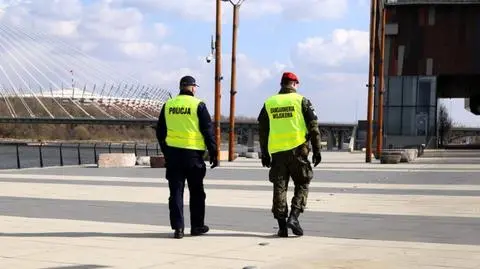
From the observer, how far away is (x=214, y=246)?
824 cm

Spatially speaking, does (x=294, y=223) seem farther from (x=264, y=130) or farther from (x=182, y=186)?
(x=182, y=186)

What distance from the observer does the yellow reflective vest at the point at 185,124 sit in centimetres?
908

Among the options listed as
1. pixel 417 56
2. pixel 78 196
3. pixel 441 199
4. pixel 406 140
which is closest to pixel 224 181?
pixel 78 196

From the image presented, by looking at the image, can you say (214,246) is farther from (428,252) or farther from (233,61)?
(233,61)

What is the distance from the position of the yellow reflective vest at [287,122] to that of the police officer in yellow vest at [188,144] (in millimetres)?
768

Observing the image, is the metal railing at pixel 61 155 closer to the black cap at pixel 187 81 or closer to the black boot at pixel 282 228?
the black cap at pixel 187 81

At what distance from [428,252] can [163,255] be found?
2.71m

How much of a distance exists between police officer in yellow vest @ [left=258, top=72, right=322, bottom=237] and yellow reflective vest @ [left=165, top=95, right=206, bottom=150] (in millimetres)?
890

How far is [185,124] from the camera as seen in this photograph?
9.09 metres

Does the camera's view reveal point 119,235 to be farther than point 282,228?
Yes

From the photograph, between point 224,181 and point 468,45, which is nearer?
point 224,181

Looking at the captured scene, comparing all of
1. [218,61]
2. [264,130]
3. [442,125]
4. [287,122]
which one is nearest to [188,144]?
[264,130]

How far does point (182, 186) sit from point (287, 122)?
147 centimetres

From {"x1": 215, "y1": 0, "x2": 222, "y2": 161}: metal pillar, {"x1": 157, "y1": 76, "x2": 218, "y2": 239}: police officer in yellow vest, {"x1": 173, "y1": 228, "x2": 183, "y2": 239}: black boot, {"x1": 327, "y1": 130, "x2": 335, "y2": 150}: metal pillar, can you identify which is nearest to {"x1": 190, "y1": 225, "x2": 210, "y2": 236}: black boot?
{"x1": 157, "y1": 76, "x2": 218, "y2": 239}: police officer in yellow vest
